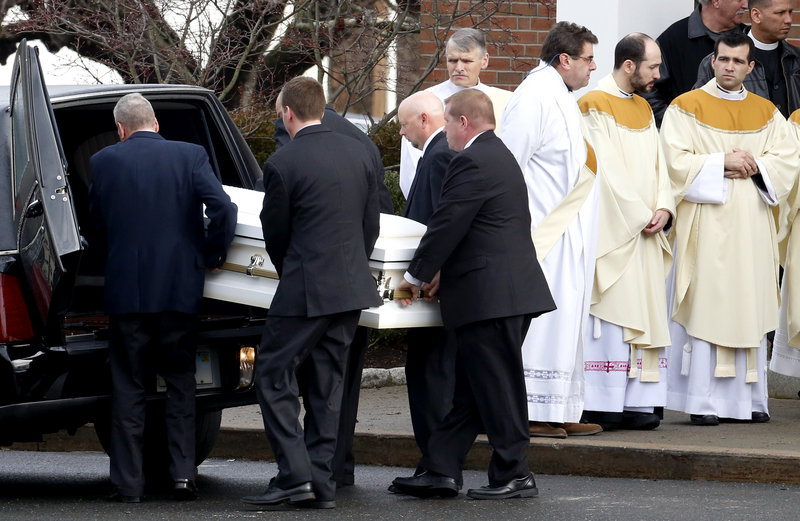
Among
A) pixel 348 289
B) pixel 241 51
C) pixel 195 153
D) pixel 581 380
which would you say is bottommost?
pixel 581 380

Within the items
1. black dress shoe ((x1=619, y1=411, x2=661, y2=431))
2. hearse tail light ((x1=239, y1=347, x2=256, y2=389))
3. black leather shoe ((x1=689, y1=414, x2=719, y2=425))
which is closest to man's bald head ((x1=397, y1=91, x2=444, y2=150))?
hearse tail light ((x1=239, y1=347, x2=256, y2=389))

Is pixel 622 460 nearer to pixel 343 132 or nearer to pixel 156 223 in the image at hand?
pixel 343 132

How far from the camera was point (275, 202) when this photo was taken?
6.44 meters

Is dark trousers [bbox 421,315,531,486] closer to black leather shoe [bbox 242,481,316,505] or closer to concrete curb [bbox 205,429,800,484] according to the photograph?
black leather shoe [bbox 242,481,316,505]

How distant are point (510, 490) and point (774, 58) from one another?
3.95m

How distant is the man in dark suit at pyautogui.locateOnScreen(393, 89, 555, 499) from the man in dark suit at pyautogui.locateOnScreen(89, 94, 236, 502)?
88 centimetres

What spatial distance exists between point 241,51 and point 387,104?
2.74 meters

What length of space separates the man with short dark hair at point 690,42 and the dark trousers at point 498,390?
140 inches

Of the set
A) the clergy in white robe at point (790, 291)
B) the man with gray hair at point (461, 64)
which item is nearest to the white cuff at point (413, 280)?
the man with gray hair at point (461, 64)

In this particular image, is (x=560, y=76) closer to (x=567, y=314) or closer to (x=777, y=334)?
(x=567, y=314)

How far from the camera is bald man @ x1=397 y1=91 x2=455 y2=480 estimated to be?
7.11 meters

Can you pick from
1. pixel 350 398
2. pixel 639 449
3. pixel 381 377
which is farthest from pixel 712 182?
pixel 381 377

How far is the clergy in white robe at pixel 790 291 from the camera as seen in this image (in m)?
8.95

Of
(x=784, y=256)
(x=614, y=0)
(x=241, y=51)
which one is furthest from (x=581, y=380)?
(x=241, y=51)
